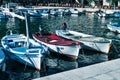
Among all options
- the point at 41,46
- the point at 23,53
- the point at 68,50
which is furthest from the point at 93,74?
the point at 68,50

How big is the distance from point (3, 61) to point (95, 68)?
368 inches

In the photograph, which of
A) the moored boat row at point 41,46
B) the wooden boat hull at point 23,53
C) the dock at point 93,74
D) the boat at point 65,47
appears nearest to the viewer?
the dock at point 93,74

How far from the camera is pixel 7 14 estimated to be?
69562mm

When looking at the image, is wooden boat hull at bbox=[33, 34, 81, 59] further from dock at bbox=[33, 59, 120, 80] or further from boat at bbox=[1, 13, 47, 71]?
dock at bbox=[33, 59, 120, 80]

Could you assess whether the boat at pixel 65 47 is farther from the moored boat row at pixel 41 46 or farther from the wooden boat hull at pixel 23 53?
the wooden boat hull at pixel 23 53

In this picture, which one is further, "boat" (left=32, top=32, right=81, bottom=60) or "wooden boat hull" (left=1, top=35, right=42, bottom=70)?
"boat" (left=32, top=32, right=81, bottom=60)

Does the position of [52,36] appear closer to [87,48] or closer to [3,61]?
[87,48]

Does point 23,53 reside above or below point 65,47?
above

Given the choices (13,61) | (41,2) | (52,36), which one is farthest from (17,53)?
(41,2)

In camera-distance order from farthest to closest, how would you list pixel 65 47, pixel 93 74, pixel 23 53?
pixel 65 47
pixel 23 53
pixel 93 74

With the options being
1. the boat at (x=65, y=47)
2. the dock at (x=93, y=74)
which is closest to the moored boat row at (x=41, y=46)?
the boat at (x=65, y=47)

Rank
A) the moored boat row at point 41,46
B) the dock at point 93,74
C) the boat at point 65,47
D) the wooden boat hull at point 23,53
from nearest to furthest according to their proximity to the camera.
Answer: the dock at point 93,74, the wooden boat hull at point 23,53, the moored boat row at point 41,46, the boat at point 65,47

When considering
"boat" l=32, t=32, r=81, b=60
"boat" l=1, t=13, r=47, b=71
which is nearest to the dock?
"boat" l=1, t=13, r=47, b=71

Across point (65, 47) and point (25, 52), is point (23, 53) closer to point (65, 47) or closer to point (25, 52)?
point (25, 52)
